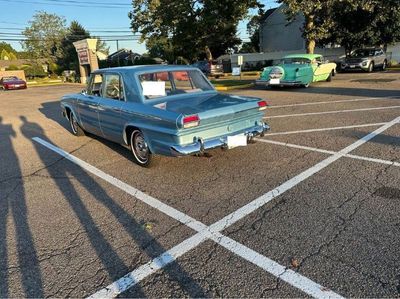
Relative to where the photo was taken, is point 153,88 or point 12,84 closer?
point 153,88

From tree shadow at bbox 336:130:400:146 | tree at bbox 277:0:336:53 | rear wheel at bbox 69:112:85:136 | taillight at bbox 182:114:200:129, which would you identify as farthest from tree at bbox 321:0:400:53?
taillight at bbox 182:114:200:129

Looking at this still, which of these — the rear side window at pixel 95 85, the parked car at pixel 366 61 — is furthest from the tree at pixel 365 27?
the rear side window at pixel 95 85

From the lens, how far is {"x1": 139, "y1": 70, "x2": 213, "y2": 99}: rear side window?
5461 mm

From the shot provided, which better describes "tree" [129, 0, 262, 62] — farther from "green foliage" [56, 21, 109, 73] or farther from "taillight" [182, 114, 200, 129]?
"green foliage" [56, 21, 109, 73]

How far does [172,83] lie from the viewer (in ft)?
19.1

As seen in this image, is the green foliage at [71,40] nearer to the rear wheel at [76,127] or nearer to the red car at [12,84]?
the red car at [12,84]

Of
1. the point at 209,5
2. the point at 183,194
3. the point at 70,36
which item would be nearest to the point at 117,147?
the point at 183,194

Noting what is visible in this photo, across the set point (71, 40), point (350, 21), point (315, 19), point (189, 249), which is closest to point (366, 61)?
point (315, 19)

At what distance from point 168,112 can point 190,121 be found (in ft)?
1.22

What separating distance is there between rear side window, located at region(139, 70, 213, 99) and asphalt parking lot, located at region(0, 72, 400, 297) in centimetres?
113

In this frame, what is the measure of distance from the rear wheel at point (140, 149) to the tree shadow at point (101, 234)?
2.65ft

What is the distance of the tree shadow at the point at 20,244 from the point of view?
2848mm

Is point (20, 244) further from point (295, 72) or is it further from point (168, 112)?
point (295, 72)

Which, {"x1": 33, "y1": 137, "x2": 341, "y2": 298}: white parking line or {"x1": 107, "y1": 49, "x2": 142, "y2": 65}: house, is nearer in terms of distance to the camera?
{"x1": 33, "y1": 137, "x2": 341, "y2": 298}: white parking line
